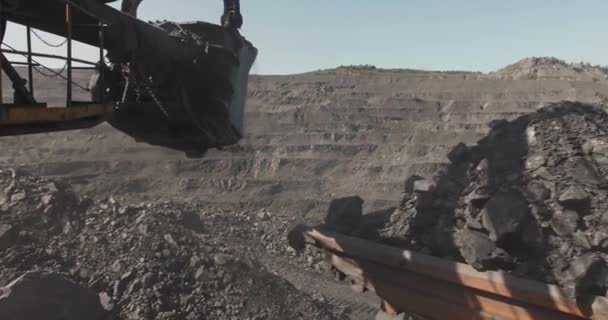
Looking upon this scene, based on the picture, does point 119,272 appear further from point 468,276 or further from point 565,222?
point 565,222

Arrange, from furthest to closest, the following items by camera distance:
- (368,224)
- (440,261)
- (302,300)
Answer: (302,300), (368,224), (440,261)

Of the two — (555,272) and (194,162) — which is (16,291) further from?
(194,162)

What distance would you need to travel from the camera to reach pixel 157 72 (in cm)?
548

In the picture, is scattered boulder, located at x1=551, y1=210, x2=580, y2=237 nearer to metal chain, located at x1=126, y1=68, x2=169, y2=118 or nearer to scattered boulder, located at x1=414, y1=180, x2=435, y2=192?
scattered boulder, located at x1=414, y1=180, x2=435, y2=192

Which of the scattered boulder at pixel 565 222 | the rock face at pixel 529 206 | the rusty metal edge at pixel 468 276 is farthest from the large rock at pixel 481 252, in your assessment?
the scattered boulder at pixel 565 222

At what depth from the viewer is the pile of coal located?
228 inches

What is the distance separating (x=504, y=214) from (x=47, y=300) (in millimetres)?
4831

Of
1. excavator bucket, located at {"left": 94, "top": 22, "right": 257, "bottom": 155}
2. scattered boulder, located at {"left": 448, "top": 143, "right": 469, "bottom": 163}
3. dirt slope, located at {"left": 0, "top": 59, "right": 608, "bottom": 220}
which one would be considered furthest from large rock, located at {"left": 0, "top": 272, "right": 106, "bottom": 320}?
dirt slope, located at {"left": 0, "top": 59, "right": 608, "bottom": 220}

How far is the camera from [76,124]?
4.28m

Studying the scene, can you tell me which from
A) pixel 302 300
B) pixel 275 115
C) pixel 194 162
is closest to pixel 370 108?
pixel 275 115

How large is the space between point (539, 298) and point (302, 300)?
3.48 metres

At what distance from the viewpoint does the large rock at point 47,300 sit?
18.0 feet

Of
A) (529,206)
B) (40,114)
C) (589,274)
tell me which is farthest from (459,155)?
(40,114)

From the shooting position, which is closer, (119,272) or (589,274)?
(589,274)
